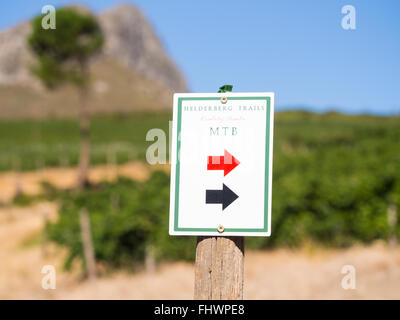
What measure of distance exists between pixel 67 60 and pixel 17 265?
19.2 m

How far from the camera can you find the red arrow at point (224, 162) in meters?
2.25

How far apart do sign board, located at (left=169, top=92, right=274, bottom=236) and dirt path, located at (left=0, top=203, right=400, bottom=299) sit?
18.9ft

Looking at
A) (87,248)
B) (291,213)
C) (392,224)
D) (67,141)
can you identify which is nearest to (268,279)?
(392,224)

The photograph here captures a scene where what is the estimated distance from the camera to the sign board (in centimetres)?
224

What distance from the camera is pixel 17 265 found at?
1417 cm

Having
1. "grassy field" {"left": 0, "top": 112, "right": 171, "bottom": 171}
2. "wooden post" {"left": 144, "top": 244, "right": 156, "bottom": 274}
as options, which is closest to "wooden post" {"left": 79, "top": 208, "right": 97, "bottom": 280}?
"wooden post" {"left": 144, "top": 244, "right": 156, "bottom": 274}

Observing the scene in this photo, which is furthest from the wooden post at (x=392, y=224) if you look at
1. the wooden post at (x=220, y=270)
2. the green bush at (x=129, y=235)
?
the wooden post at (x=220, y=270)

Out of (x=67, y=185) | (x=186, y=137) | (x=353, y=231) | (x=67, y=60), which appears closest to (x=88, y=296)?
(x=353, y=231)

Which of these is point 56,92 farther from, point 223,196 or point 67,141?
point 223,196

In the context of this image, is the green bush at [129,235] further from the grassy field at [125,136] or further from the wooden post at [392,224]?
the grassy field at [125,136]

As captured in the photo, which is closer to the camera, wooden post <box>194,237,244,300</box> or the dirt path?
wooden post <box>194,237,244,300</box>

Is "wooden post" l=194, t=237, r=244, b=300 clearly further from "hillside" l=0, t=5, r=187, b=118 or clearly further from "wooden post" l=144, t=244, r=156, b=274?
"hillside" l=0, t=5, r=187, b=118

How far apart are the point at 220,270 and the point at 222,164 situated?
49 cm

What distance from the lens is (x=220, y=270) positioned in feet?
7.43
